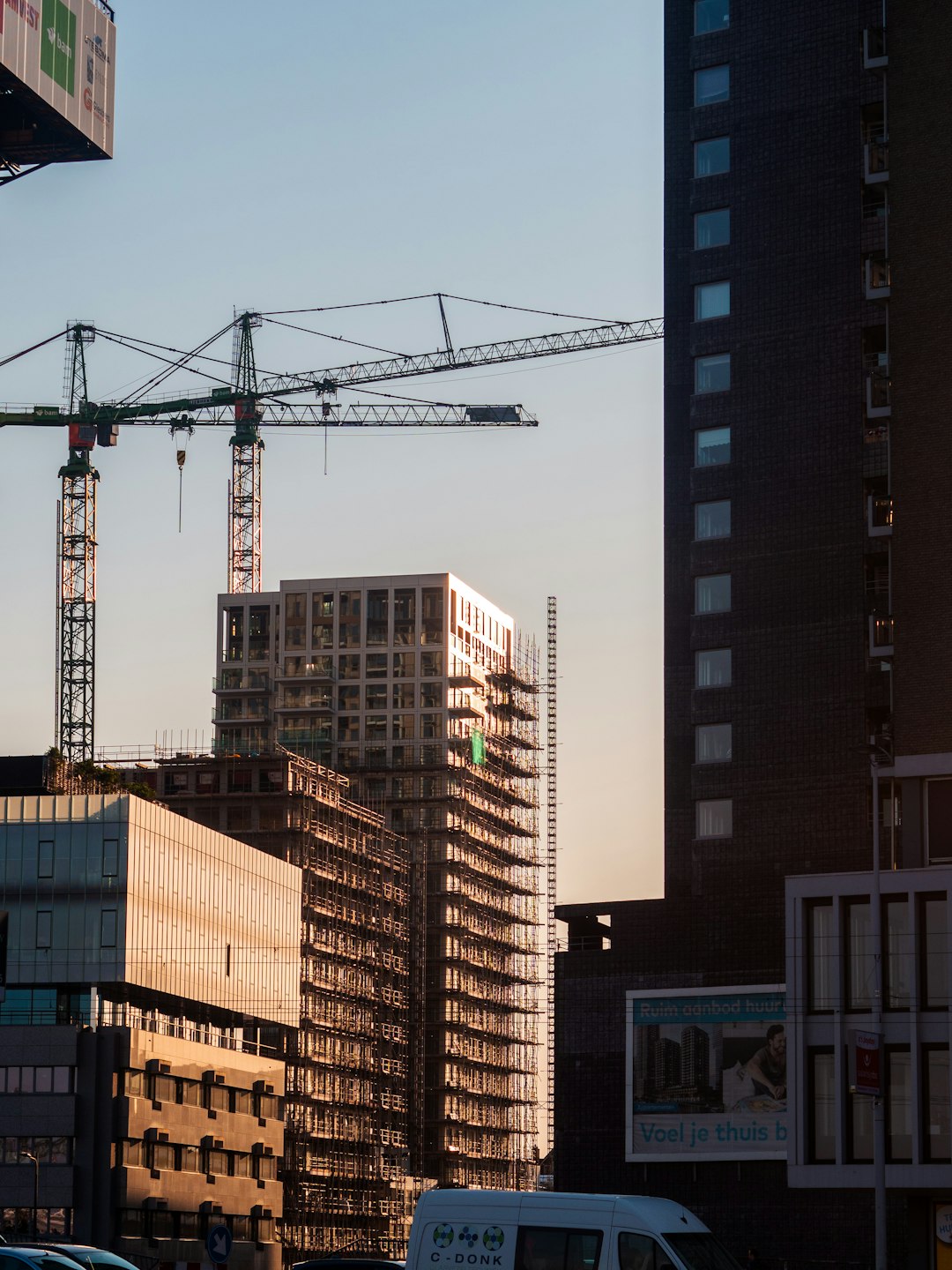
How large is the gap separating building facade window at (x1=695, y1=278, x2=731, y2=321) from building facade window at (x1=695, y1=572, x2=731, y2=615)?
400 inches

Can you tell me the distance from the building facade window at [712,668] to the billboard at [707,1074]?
37.2 feet

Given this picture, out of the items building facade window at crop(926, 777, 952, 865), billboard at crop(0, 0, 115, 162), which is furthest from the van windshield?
billboard at crop(0, 0, 115, 162)

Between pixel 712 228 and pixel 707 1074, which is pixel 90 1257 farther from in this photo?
pixel 712 228

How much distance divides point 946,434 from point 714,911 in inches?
742

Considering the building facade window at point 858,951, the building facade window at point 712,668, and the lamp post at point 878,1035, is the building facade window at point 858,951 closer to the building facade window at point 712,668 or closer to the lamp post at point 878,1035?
the lamp post at point 878,1035

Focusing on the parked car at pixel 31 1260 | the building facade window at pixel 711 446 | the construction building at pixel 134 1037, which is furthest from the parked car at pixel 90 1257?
the construction building at pixel 134 1037

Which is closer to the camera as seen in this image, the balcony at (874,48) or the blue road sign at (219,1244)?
the blue road sign at (219,1244)

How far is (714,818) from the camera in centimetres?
7675

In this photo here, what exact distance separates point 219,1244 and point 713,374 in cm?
4805

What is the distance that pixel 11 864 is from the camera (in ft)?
387

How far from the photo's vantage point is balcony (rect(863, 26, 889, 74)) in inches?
3054

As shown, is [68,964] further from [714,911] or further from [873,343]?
[873,343]

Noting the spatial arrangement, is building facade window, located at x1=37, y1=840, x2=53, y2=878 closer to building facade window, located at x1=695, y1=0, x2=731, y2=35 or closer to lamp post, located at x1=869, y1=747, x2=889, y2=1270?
building facade window, located at x1=695, y1=0, x2=731, y2=35

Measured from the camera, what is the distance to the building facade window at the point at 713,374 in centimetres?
8025
